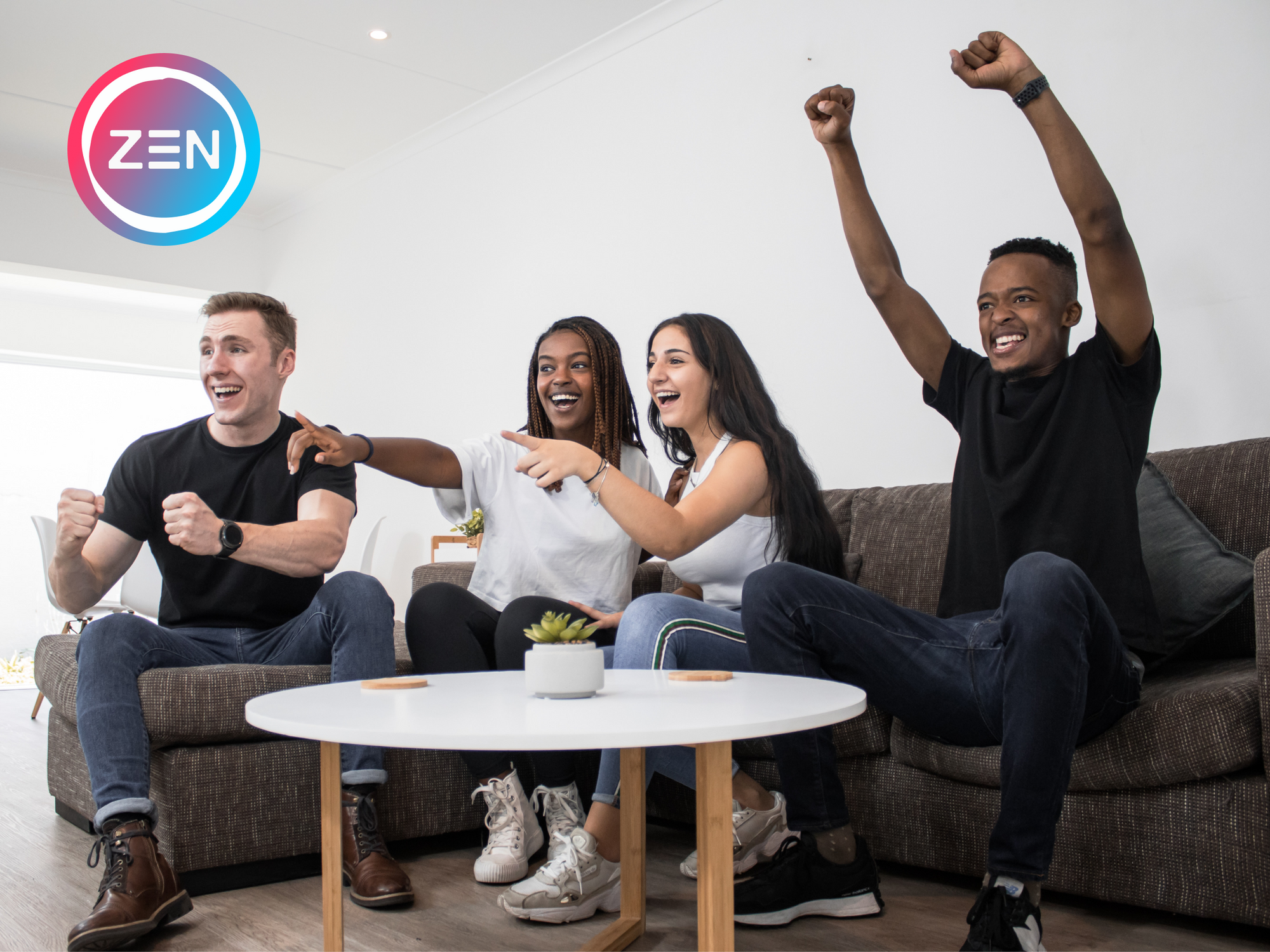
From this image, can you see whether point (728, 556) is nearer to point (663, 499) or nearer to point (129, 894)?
point (663, 499)

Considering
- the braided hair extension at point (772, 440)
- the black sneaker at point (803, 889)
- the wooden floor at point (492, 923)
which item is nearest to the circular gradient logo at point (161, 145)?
the braided hair extension at point (772, 440)

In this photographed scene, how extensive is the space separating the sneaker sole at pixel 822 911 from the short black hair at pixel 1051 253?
1112 millimetres

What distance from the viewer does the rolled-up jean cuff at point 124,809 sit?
1.57 meters

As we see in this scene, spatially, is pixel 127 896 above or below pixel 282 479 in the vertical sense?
below

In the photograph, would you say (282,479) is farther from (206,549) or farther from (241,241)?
(241,241)

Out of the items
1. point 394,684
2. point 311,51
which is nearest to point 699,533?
point 394,684

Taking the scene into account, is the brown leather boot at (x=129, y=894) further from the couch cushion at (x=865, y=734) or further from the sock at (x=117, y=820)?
the couch cushion at (x=865, y=734)

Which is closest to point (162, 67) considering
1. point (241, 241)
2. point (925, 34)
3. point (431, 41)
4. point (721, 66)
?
point (431, 41)

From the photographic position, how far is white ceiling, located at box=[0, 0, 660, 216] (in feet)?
13.4

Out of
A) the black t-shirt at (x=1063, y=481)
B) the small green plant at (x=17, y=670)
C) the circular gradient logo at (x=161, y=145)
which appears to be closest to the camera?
the black t-shirt at (x=1063, y=481)

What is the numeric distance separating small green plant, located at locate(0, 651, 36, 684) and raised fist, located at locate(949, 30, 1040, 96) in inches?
227

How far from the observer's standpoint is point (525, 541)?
2.15 m

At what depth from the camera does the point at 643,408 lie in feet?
13.6

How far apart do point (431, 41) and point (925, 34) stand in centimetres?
221
